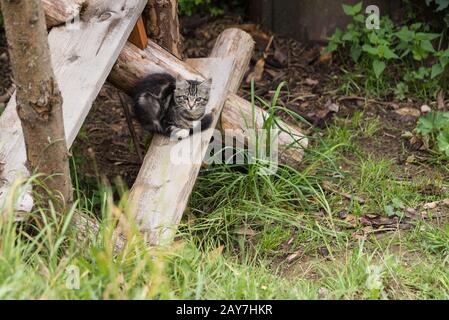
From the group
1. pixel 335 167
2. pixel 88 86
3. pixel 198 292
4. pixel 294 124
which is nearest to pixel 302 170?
pixel 335 167

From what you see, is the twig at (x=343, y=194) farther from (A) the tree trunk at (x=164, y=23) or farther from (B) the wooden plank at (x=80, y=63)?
(B) the wooden plank at (x=80, y=63)

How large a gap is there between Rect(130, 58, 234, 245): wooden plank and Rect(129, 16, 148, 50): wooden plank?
1.58ft

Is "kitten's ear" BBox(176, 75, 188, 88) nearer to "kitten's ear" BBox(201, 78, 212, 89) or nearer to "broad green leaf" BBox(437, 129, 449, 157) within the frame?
"kitten's ear" BBox(201, 78, 212, 89)

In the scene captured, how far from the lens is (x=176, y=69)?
4.63 m

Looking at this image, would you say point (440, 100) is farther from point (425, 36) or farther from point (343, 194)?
point (343, 194)

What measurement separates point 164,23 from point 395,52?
2.08 metres

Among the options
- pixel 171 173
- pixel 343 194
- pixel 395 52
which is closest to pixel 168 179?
pixel 171 173

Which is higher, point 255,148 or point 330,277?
point 255,148

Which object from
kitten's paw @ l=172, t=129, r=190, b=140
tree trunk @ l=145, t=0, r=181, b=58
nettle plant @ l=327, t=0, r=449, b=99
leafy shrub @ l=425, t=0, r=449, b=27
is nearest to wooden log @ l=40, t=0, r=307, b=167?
tree trunk @ l=145, t=0, r=181, b=58

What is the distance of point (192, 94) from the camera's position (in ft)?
14.7

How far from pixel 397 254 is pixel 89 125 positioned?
2.74m

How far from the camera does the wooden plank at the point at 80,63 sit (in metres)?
3.73

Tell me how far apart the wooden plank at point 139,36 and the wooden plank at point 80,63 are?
147 millimetres

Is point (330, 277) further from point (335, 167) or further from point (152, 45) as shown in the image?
point (152, 45)
